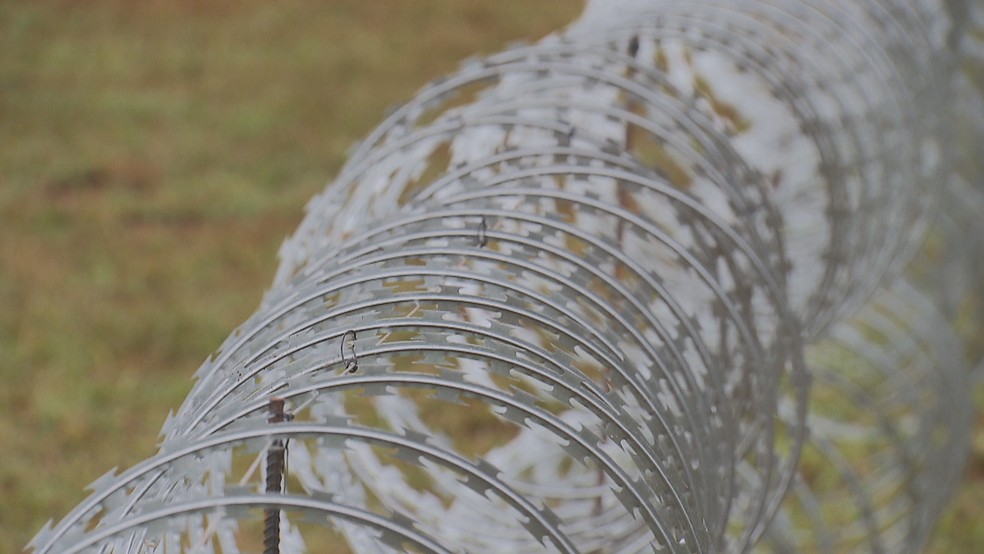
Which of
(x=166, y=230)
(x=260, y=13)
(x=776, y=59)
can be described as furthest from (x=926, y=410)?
(x=260, y=13)

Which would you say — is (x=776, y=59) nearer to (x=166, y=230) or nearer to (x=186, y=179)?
(x=166, y=230)

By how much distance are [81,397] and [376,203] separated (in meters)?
3.40

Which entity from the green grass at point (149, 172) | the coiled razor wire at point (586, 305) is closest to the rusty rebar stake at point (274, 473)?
the coiled razor wire at point (586, 305)

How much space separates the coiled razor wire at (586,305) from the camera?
1.10m

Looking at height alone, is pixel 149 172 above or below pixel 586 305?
above

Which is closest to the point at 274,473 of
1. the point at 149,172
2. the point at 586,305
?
the point at 586,305

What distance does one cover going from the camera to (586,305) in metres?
1.47

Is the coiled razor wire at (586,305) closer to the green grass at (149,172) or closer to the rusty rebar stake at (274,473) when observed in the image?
the rusty rebar stake at (274,473)

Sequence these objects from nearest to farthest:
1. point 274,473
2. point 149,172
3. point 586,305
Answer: point 274,473, point 586,305, point 149,172

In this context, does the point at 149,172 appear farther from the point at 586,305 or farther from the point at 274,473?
the point at 274,473

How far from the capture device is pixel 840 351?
19.2 feet

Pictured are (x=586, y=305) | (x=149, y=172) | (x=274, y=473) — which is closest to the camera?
(x=274, y=473)

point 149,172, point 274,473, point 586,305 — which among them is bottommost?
point 274,473

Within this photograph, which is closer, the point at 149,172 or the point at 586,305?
the point at 586,305
